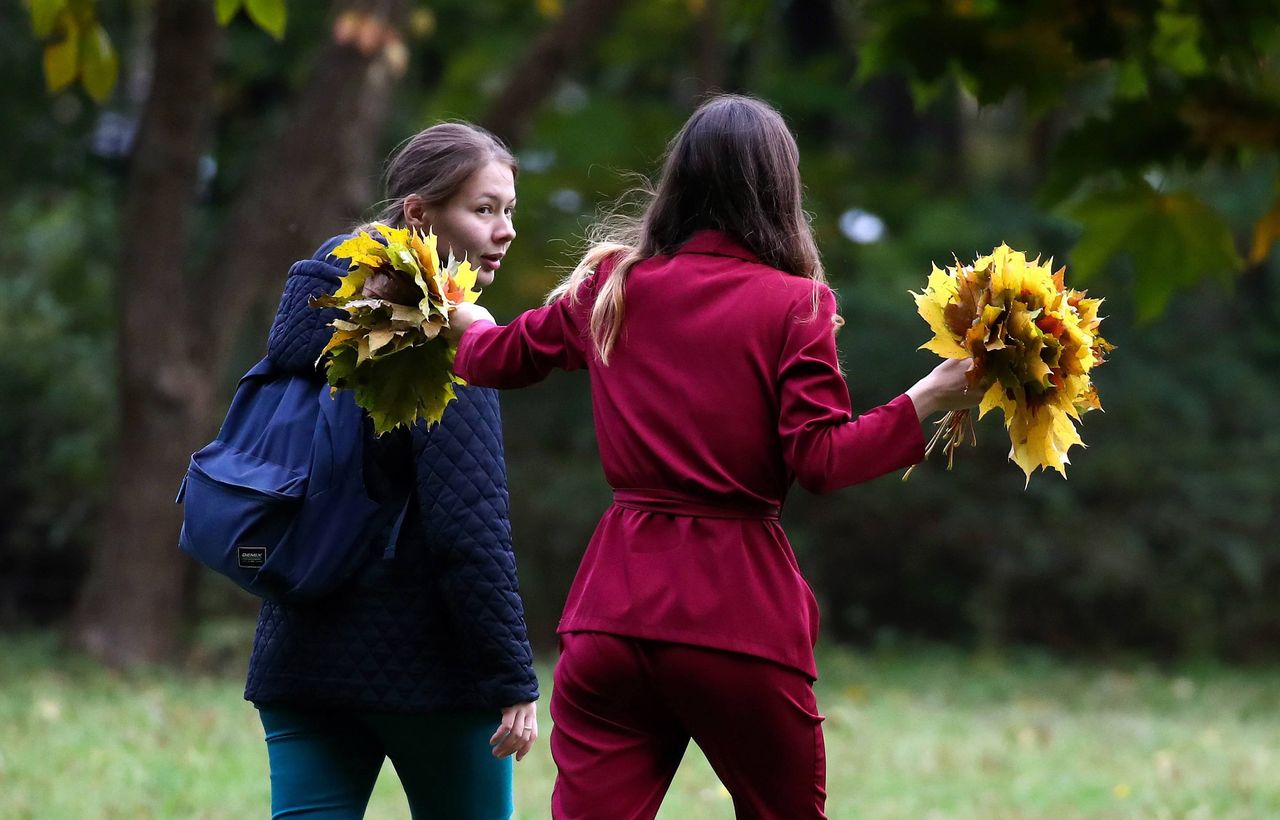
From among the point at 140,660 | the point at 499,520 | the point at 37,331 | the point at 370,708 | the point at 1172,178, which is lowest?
the point at 140,660

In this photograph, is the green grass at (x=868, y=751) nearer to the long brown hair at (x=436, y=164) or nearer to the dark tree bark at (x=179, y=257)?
the dark tree bark at (x=179, y=257)

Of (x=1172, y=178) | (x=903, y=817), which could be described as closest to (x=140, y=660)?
(x=903, y=817)

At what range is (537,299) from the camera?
12180mm

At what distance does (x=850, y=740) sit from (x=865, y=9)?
5661mm

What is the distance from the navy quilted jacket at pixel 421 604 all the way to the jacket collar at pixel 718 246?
59 centimetres

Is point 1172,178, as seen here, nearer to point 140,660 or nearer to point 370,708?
point 370,708

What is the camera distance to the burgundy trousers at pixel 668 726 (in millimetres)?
2600

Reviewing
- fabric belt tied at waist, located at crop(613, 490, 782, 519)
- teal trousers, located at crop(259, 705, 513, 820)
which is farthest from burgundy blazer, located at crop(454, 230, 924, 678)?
teal trousers, located at crop(259, 705, 513, 820)

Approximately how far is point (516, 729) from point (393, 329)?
79 cm

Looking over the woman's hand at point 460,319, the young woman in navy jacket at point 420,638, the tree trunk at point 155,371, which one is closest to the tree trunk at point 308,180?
the tree trunk at point 155,371

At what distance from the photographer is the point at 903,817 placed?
19.5 ft

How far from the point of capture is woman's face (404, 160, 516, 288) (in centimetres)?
318

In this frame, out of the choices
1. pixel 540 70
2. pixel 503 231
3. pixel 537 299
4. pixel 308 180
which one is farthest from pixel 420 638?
pixel 537 299

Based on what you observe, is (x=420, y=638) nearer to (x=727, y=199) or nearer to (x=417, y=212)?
(x=417, y=212)
